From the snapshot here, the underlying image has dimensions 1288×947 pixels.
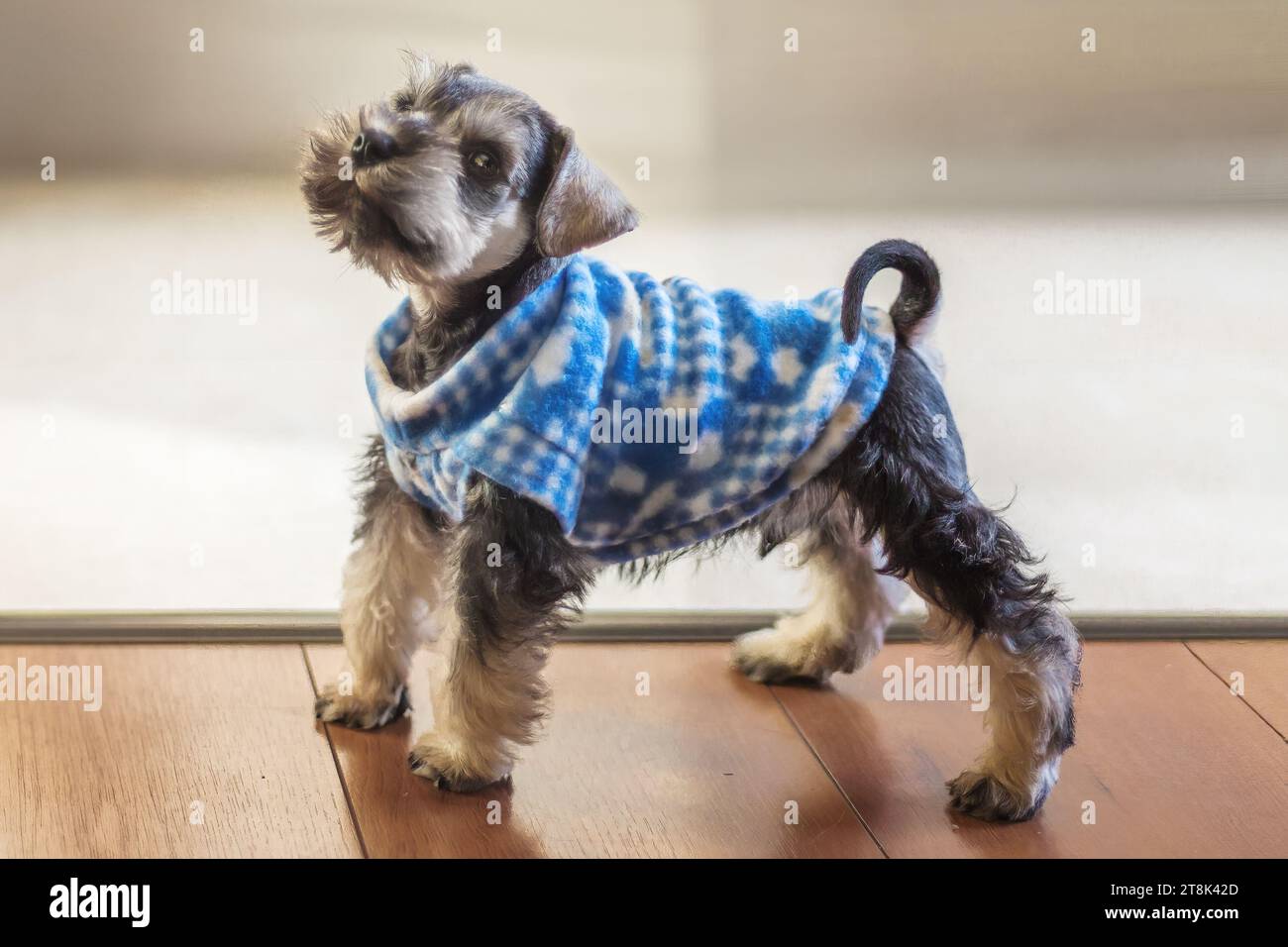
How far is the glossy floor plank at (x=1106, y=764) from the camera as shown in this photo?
1.97 meters

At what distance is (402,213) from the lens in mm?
1765

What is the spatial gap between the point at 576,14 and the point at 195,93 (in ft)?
3.46

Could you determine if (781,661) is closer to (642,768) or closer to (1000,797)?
(642,768)

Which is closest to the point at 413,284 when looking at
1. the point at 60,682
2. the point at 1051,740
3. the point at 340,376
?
the point at 60,682

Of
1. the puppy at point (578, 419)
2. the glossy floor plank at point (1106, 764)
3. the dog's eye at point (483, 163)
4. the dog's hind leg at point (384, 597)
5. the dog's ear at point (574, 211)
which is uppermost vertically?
the dog's eye at point (483, 163)

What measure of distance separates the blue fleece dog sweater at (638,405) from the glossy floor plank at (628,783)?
0.31 metres

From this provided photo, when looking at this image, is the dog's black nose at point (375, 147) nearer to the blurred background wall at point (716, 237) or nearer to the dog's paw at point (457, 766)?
the dog's paw at point (457, 766)

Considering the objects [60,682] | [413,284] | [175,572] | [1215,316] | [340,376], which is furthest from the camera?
[1215,316]

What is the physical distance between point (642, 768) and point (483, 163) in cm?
83

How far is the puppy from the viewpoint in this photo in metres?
1.84

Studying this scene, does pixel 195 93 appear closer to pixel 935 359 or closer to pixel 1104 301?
pixel 1104 301

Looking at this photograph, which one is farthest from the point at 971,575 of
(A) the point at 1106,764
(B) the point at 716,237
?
(B) the point at 716,237

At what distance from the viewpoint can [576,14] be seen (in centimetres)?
429

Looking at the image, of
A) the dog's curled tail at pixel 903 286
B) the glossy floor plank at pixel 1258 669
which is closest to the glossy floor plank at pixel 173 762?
the dog's curled tail at pixel 903 286
